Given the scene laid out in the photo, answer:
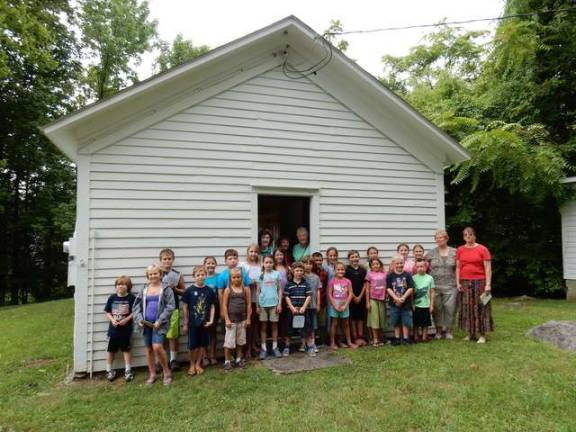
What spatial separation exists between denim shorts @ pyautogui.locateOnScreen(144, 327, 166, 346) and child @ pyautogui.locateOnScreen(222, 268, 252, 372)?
0.83 m

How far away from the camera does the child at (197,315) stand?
4.82 m

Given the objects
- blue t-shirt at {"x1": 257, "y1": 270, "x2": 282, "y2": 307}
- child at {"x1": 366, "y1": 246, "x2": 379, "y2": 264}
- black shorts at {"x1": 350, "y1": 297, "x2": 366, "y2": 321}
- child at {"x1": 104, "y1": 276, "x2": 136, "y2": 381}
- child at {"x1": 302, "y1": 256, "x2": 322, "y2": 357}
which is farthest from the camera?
child at {"x1": 366, "y1": 246, "x2": 379, "y2": 264}

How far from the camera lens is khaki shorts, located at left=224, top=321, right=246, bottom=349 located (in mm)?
4930

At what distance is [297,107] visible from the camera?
6.25 metres

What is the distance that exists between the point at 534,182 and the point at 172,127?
9762 mm

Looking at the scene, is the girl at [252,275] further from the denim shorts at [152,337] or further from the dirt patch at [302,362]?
the denim shorts at [152,337]

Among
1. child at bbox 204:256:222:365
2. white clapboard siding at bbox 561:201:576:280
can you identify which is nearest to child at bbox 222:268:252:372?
child at bbox 204:256:222:365

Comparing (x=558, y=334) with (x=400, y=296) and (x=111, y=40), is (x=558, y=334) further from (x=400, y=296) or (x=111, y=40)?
(x=111, y=40)

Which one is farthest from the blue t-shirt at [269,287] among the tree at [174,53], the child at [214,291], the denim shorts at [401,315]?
the tree at [174,53]

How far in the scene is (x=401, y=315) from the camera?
19.4ft

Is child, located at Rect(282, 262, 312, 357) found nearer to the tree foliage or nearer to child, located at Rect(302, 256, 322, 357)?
child, located at Rect(302, 256, 322, 357)

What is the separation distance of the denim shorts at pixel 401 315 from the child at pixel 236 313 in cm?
235

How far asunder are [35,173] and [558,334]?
77.9ft

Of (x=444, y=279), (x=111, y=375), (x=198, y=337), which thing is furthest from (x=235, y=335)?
(x=444, y=279)
